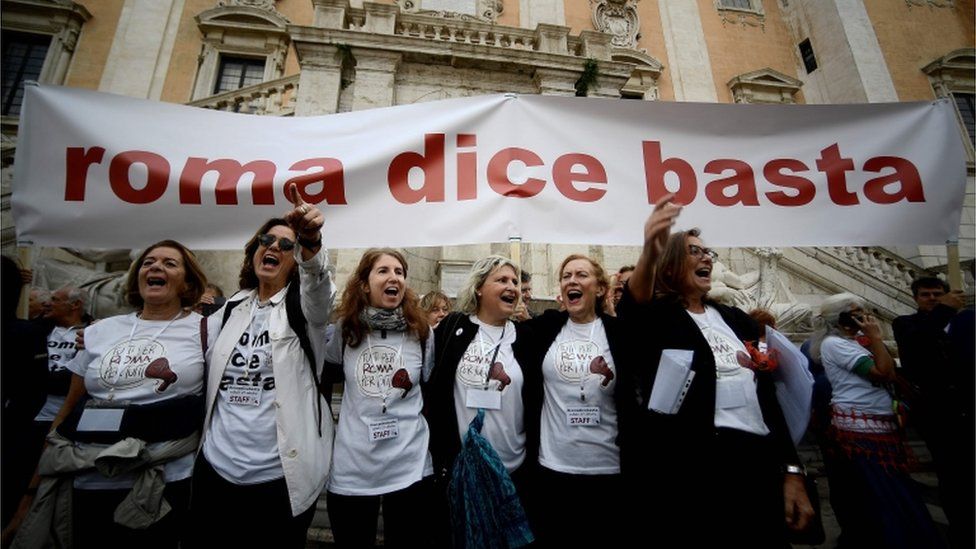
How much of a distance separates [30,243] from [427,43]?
731 centimetres

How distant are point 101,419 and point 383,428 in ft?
4.11

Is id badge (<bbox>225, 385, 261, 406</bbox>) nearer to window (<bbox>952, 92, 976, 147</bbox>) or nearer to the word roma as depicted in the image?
the word roma

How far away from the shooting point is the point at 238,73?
11.8 metres

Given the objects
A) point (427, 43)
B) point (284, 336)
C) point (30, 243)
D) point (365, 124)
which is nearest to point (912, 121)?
point (365, 124)

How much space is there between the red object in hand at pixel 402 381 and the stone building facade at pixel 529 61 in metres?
4.11

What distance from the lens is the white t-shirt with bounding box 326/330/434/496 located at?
198cm

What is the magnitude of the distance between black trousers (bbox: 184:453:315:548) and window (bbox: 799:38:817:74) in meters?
19.1

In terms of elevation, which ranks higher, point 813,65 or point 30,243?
point 813,65

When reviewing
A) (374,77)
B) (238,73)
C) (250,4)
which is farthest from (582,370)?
(250,4)

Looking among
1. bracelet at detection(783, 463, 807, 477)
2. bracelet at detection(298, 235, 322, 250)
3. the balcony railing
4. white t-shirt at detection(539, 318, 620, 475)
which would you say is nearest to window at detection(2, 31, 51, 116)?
the balcony railing

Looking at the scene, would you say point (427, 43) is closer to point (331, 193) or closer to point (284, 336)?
point (331, 193)

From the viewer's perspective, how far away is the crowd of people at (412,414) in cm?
175

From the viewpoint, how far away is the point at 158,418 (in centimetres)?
188

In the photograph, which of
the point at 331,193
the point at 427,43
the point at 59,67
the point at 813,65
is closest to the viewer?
the point at 331,193
